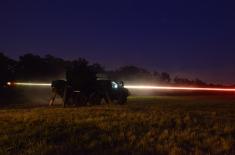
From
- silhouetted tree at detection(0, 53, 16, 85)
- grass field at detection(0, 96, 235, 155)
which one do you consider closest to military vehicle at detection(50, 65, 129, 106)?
grass field at detection(0, 96, 235, 155)

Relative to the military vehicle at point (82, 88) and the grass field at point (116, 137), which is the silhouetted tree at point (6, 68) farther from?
the grass field at point (116, 137)

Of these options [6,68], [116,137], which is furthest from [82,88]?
[6,68]

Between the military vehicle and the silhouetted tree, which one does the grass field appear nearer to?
the military vehicle

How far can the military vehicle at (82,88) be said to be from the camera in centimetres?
2169

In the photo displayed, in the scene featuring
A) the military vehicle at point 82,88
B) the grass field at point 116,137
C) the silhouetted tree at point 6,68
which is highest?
the silhouetted tree at point 6,68

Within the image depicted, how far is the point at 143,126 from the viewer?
11508mm

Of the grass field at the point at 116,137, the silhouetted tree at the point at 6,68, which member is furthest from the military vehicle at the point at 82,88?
the silhouetted tree at the point at 6,68

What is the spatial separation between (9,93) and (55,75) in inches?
698

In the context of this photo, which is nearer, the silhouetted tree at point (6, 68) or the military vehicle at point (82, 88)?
the military vehicle at point (82, 88)

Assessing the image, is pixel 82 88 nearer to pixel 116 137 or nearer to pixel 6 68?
pixel 116 137

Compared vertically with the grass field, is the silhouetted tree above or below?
above

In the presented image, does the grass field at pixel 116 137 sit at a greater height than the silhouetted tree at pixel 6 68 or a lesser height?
lesser

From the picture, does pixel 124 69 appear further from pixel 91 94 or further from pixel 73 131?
pixel 73 131

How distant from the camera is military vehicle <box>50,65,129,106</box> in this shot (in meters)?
21.7
